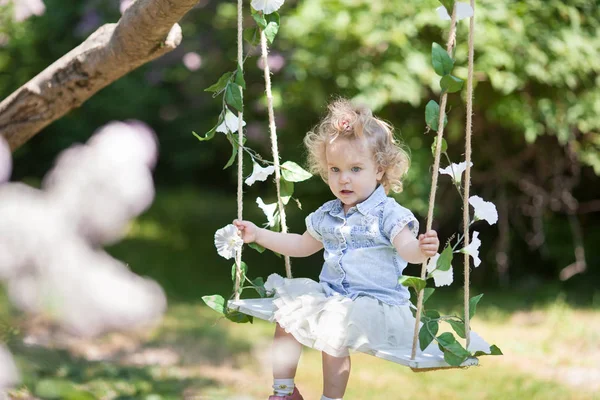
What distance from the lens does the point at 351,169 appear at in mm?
2262

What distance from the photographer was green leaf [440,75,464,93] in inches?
75.4

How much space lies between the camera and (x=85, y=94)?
2.97 meters

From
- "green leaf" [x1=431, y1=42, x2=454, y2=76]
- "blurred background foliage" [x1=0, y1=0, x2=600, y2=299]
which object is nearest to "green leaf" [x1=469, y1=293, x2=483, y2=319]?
"green leaf" [x1=431, y1=42, x2=454, y2=76]

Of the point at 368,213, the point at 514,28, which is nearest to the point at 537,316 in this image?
the point at 514,28

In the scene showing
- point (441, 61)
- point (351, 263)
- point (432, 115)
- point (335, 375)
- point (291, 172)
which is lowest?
point (335, 375)

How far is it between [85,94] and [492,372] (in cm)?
232

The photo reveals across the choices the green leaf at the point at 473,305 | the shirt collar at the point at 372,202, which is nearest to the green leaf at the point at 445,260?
the green leaf at the point at 473,305

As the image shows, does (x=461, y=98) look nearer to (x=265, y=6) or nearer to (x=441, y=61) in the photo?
(x=265, y=6)

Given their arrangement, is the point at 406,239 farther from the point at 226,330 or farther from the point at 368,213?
the point at 226,330

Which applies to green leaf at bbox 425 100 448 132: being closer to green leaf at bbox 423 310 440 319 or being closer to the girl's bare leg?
green leaf at bbox 423 310 440 319

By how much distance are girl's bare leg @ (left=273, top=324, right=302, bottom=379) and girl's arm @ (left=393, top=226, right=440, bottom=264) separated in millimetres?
400

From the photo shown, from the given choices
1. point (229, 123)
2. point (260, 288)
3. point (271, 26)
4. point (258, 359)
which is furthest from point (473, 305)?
point (258, 359)

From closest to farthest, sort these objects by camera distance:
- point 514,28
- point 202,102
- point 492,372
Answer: point 492,372, point 514,28, point 202,102

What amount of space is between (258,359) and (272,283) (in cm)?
183
